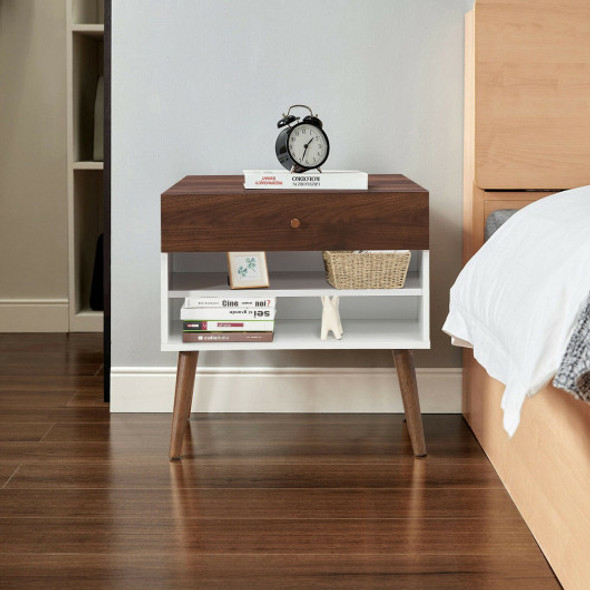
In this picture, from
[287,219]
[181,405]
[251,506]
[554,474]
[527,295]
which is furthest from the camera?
[181,405]

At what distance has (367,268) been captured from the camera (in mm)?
2102

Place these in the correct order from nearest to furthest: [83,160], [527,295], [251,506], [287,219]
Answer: [527,295] < [251,506] < [287,219] < [83,160]

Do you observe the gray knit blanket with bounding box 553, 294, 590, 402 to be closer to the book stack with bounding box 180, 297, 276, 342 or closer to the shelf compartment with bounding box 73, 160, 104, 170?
the book stack with bounding box 180, 297, 276, 342

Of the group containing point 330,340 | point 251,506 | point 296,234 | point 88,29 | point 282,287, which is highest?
point 88,29

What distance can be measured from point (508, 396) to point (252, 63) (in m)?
1.45

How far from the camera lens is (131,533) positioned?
170 centimetres

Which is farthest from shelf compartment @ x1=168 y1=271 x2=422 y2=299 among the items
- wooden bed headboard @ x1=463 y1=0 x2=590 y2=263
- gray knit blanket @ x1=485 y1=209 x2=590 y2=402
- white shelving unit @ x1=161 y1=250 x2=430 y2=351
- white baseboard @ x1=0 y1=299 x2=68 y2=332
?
white baseboard @ x1=0 y1=299 x2=68 y2=332

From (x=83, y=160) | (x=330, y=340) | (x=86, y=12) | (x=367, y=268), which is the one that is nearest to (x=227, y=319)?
(x=330, y=340)

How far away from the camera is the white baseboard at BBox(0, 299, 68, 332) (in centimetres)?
367

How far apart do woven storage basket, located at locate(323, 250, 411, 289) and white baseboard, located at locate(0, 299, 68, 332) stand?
1.89 metres

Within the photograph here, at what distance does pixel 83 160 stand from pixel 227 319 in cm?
179

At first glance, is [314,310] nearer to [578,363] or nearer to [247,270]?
[247,270]

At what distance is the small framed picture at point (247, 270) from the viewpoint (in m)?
2.21

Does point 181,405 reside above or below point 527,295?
below
